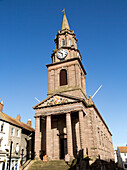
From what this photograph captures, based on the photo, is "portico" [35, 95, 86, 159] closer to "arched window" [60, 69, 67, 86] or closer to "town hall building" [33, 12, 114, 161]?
"town hall building" [33, 12, 114, 161]

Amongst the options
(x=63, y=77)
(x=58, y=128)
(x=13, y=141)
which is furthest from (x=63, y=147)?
(x=63, y=77)

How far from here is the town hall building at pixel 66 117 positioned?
26283 mm

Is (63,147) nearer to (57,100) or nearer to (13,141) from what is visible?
(57,100)

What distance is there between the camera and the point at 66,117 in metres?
27.2

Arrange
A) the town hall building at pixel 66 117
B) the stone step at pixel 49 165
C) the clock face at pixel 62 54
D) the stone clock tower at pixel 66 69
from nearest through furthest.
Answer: the stone step at pixel 49 165, the town hall building at pixel 66 117, the stone clock tower at pixel 66 69, the clock face at pixel 62 54

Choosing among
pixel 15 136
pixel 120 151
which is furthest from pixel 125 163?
pixel 15 136

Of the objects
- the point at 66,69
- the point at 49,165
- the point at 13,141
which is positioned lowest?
the point at 49,165

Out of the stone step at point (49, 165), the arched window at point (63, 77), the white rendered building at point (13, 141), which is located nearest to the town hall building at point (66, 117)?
the arched window at point (63, 77)

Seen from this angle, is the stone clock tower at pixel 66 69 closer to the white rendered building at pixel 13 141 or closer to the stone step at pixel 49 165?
the white rendered building at pixel 13 141

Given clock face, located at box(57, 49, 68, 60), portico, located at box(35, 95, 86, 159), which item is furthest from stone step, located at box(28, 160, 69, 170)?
clock face, located at box(57, 49, 68, 60)

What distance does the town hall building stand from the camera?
26.3 m

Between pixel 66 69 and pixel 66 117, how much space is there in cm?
1221

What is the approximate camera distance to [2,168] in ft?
82.4

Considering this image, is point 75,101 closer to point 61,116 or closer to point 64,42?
point 61,116
